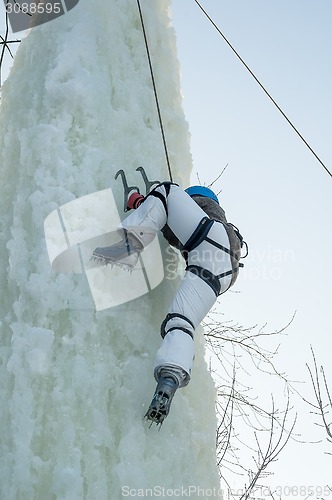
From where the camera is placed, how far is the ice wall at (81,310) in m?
2.61

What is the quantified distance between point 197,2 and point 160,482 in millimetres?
3316

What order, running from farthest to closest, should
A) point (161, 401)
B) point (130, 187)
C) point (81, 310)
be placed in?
1. point (130, 187)
2. point (81, 310)
3. point (161, 401)

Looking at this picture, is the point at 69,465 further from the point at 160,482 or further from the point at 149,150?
the point at 149,150

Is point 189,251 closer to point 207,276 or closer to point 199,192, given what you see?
point 207,276

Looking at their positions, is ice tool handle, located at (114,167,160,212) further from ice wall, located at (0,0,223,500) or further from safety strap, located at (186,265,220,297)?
safety strap, located at (186,265,220,297)

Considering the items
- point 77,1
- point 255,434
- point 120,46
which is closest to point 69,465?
point 120,46

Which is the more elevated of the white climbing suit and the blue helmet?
the blue helmet

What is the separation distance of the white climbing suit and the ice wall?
183mm

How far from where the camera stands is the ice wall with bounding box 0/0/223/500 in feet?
8.56

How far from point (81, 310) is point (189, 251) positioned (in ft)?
2.05

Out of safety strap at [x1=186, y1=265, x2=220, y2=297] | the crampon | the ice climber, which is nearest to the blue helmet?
the ice climber

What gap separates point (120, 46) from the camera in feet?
12.4

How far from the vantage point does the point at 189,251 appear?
322cm

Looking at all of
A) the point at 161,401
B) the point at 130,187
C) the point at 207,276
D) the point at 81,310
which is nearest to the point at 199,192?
the point at 130,187
